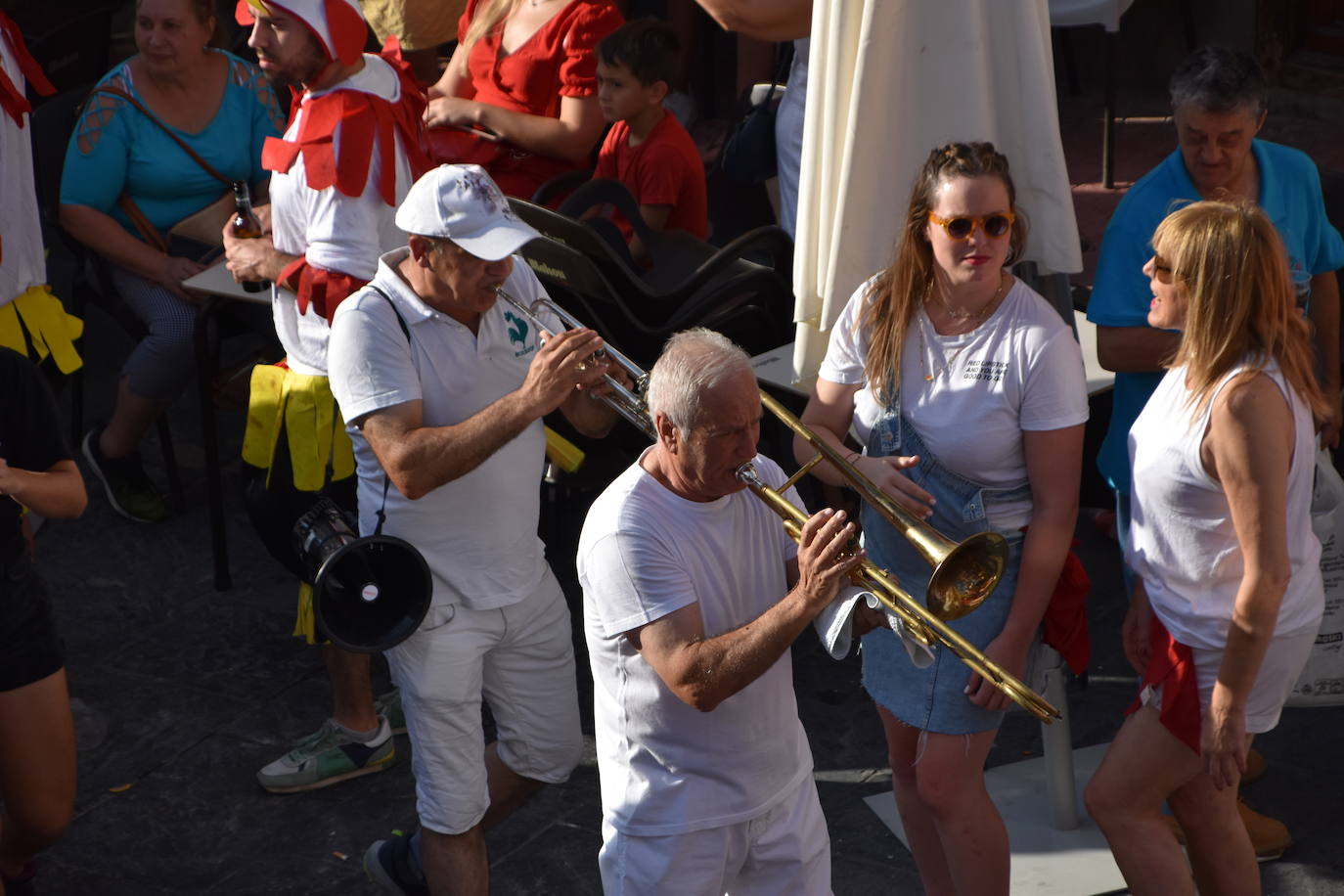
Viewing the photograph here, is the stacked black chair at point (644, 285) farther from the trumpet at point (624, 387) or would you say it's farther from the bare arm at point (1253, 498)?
the bare arm at point (1253, 498)

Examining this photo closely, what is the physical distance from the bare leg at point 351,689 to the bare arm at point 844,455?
5.30 ft

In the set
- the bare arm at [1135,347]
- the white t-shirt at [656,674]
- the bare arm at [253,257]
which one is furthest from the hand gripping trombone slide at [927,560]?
the bare arm at [253,257]

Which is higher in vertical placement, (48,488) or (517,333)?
(517,333)

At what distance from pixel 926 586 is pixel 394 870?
5.02 ft

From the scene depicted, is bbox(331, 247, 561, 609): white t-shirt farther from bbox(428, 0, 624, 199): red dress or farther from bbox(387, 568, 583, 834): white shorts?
bbox(428, 0, 624, 199): red dress

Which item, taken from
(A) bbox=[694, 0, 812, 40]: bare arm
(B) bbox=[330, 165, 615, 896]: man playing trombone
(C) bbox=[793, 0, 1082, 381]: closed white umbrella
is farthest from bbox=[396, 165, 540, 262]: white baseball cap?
(A) bbox=[694, 0, 812, 40]: bare arm

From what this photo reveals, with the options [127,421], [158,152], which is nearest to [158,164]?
[158,152]

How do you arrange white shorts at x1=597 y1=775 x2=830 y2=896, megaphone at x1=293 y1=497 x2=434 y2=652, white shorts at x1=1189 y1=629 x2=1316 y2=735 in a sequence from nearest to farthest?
white shorts at x1=597 y1=775 x2=830 y2=896 < white shorts at x1=1189 y1=629 x2=1316 y2=735 < megaphone at x1=293 y1=497 x2=434 y2=652

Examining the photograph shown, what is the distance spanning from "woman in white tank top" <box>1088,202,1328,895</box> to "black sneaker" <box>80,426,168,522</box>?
3.99 m

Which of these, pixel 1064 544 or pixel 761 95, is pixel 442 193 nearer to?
pixel 1064 544

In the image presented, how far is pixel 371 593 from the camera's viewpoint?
3.72 metres

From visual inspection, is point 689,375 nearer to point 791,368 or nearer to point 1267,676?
point 1267,676

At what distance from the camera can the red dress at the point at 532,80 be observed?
5.85 metres

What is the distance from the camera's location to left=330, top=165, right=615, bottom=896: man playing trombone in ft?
11.6
